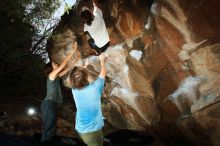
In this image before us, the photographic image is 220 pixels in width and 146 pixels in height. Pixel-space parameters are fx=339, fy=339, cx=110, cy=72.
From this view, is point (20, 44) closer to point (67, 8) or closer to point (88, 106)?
point (67, 8)

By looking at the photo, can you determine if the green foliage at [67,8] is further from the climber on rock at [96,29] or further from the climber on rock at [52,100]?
the climber on rock at [52,100]

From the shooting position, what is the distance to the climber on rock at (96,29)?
8.64 m

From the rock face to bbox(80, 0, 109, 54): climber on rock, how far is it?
0.19 meters

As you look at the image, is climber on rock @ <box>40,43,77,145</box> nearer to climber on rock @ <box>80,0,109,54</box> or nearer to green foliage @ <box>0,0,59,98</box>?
climber on rock @ <box>80,0,109,54</box>

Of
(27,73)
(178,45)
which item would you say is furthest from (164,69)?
(27,73)

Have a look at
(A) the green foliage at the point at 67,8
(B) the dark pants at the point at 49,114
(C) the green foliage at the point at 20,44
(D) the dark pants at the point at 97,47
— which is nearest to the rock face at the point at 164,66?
(D) the dark pants at the point at 97,47

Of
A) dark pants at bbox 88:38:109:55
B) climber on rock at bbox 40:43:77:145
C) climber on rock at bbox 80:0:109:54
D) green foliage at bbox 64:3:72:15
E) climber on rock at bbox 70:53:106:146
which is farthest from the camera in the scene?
green foliage at bbox 64:3:72:15

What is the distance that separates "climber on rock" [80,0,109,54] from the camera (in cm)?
864

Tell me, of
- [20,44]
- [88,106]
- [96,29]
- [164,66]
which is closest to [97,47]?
[96,29]

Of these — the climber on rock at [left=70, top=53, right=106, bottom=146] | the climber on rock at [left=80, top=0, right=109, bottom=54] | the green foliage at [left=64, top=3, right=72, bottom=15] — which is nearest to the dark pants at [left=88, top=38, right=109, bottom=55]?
the climber on rock at [left=80, top=0, right=109, bottom=54]

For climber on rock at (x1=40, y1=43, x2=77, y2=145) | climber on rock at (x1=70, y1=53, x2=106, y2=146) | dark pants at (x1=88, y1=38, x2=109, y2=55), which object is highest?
dark pants at (x1=88, y1=38, x2=109, y2=55)

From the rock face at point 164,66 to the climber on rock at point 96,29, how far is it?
0.19 meters

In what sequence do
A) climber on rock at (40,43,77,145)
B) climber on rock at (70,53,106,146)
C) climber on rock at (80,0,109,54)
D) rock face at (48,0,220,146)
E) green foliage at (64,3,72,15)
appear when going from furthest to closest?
green foliage at (64,3,72,15) < climber on rock at (80,0,109,54) < climber on rock at (40,43,77,145) < rock face at (48,0,220,146) < climber on rock at (70,53,106,146)

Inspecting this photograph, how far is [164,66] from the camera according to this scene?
7547 millimetres
